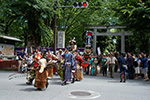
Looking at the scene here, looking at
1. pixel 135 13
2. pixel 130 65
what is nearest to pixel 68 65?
pixel 130 65

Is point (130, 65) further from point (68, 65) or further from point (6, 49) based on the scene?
point (6, 49)

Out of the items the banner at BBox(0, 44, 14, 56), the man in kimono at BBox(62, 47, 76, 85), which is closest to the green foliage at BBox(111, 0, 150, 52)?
the man in kimono at BBox(62, 47, 76, 85)

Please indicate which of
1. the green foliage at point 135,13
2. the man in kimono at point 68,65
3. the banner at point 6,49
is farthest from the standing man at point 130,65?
the banner at point 6,49

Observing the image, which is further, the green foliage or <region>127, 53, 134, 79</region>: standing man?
the green foliage

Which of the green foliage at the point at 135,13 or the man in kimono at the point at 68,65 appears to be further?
the green foliage at the point at 135,13

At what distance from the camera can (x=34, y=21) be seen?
16.9 meters

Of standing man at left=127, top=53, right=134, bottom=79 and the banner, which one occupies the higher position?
the banner

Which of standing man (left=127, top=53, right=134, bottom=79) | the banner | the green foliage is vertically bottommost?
standing man (left=127, top=53, right=134, bottom=79)

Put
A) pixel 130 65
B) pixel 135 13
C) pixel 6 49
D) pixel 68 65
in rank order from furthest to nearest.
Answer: pixel 6 49 → pixel 135 13 → pixel 130 65 → pixel 68 65

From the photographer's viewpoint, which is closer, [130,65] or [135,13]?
[130,65]

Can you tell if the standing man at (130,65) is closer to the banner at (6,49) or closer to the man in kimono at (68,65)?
the man in kimono at (68,65)

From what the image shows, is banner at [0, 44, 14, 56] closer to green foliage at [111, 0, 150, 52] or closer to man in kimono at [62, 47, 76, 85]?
green foliage at [111, 0, 150, 52]

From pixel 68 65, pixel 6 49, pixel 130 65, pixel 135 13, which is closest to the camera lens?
pixel 68 65

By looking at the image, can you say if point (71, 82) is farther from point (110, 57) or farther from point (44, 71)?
point (110, 57)
